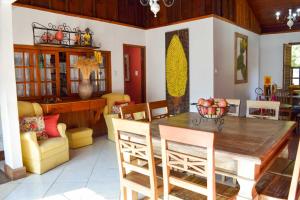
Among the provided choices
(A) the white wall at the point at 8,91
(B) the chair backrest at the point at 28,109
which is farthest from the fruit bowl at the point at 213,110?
(B) the chair backrest at the point at 28,109

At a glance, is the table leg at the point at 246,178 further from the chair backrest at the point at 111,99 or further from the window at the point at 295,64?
the window at the point at 295,64

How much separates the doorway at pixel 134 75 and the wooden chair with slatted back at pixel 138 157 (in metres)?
4.69

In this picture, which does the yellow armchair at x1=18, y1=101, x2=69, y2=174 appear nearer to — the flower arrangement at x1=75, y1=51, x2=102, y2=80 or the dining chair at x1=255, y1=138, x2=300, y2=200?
the flower arrangement at x1=75, y1=51, x2=102, y2=80

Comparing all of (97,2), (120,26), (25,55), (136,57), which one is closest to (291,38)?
(136,57)

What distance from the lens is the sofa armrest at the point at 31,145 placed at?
3377 millimetres

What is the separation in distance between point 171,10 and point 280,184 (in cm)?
503

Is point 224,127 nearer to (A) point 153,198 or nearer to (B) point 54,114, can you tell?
(A) point 153,198

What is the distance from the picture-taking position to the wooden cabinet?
4387mm

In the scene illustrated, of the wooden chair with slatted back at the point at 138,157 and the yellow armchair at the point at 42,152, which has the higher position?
the wooden chair with slatted back at the point at 138,157

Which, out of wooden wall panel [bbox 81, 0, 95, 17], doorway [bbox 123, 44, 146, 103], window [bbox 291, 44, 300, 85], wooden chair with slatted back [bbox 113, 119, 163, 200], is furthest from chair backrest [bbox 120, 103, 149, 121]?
window [bbox 291, 44, 300, 85]

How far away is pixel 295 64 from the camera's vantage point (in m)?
7.91

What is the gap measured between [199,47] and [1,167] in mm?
4355

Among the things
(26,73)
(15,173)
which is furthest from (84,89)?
(15,173)

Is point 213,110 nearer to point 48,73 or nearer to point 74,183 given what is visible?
point 74,183
